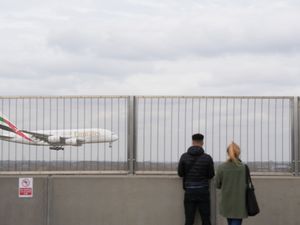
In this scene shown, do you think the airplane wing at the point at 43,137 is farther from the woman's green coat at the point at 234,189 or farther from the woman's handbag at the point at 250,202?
the woman's handbag at the point at 250,202

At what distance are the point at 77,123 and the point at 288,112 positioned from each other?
3635 mm

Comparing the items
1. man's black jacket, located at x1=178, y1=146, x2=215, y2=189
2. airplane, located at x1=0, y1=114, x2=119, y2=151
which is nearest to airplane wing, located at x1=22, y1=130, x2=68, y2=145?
airplane, located at x1=0, y1=114, x2=119, y2=151

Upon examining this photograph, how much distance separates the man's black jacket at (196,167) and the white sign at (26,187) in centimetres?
263

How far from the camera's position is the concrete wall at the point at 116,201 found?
1104cm

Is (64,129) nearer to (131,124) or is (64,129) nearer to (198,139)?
(131,124)

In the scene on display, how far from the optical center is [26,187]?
11172mm

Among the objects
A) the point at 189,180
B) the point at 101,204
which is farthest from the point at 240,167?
the point at 101,204

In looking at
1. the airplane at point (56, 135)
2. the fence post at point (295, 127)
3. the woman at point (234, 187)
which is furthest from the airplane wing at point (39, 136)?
the fence post at point (295, 127)

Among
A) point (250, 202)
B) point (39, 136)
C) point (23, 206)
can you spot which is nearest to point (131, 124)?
point (39, 136)

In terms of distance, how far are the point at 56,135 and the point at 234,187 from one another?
3.13 meters

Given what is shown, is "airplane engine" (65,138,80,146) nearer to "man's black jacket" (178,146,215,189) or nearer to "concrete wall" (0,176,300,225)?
"concrete wall" (0,176,300,225)

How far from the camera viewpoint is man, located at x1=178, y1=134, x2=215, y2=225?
1038 centimetres

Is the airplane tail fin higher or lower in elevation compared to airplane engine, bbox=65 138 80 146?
higher

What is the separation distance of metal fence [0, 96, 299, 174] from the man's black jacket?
21.5 inches
